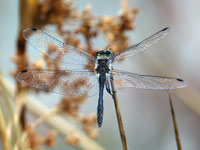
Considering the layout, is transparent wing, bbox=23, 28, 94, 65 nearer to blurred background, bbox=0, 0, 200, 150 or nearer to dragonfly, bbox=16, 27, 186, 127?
dragonfly, bbox=16, 27, 186, 127

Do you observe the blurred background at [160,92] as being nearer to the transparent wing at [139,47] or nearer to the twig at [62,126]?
the twig at [62,126]

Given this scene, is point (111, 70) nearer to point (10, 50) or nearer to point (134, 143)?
point (10, 50)

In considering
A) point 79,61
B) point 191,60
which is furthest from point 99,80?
point 191,60

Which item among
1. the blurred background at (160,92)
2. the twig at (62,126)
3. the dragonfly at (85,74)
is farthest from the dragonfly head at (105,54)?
the blurred background at (160,92)

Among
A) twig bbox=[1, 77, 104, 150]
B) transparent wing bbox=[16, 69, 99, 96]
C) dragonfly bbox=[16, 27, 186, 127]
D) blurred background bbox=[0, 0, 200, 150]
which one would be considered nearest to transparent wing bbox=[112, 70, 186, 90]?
dragonfly bbox=[16, 27, 186, 127]

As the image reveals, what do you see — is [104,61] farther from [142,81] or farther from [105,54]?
[142,81]

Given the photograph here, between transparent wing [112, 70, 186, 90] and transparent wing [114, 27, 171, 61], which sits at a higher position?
transparent wing [114, 27, 171, 61]

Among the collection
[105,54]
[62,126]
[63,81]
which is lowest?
[62,126]

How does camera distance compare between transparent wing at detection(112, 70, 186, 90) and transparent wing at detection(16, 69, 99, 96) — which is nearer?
transparent wing at detection(112, 70, 186, 90)

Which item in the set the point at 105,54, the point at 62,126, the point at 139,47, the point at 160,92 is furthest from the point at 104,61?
the point at 160,92
